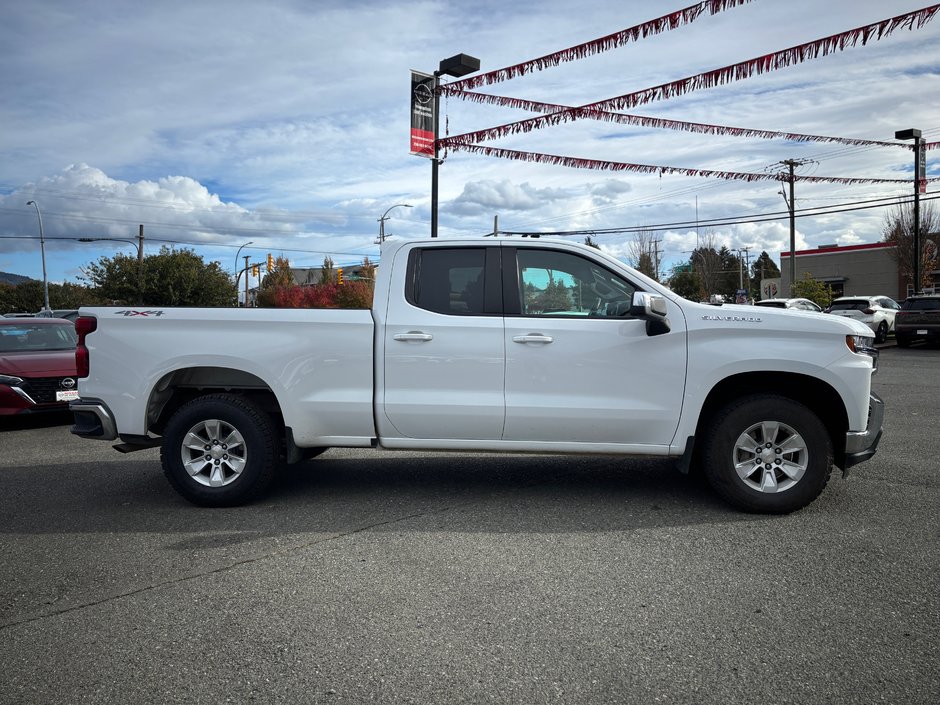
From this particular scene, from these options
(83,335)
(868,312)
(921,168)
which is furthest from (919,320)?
(83,335)

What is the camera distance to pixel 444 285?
18.6ft

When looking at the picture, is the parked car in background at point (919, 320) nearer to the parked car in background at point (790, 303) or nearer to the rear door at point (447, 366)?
the parked car in background at point (790, 303)

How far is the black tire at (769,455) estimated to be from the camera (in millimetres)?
5219

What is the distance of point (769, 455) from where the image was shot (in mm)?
5281

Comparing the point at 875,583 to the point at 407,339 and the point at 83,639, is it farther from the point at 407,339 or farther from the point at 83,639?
the point at 83,639

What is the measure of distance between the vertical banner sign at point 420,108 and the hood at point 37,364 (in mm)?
8440

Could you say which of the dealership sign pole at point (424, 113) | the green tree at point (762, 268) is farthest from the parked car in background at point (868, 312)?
the green tree at point (762, 268)

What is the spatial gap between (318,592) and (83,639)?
108 centimetres

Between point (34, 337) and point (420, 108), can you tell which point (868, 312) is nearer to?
point (420, 108)

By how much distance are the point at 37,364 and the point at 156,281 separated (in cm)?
4284

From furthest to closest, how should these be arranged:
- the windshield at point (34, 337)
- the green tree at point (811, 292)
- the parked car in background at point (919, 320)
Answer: the green tree at point (811, 292) → the parked car in background at point (919, 320) → the windshield at point (34, 337)

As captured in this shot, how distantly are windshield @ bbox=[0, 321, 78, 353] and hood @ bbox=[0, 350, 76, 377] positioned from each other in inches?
17.5

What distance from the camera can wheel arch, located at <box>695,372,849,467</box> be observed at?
17.7 ft

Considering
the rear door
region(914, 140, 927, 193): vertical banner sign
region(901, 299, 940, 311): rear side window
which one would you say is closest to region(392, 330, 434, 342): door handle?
the rear door
